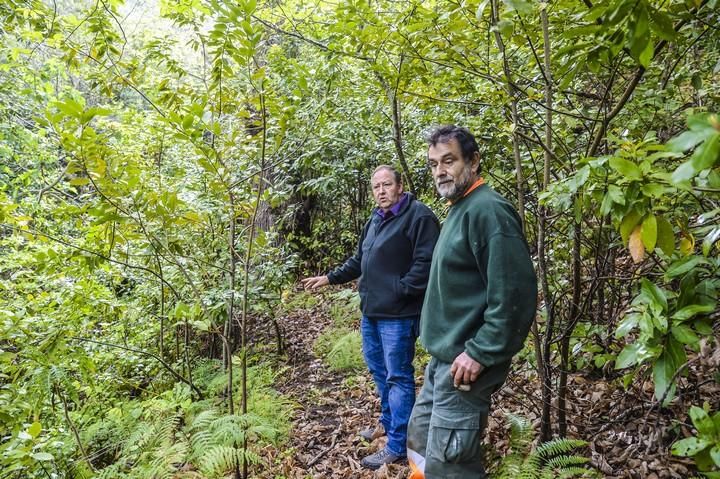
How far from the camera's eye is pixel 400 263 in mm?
3584

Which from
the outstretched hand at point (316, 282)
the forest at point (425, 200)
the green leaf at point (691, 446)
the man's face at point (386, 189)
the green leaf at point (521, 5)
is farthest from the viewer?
the outstretched hand at point (316, 282)

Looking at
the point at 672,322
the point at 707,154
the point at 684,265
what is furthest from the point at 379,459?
the point at 707,154

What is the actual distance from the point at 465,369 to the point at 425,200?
3.65 metres

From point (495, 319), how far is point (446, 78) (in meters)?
2.13

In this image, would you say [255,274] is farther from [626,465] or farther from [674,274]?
[674,274]

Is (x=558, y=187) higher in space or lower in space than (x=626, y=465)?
higher

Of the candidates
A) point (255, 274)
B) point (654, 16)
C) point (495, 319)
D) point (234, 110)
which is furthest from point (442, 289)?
point (255, 274)

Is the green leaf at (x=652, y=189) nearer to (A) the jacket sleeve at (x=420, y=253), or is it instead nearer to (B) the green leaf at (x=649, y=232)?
(B) the green leaf at (x=649, y=232)

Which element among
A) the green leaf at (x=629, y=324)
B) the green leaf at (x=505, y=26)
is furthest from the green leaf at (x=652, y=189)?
the green leaf at (x=505, y=26)

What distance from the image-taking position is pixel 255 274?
5.89 meters

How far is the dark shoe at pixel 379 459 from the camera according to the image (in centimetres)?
358

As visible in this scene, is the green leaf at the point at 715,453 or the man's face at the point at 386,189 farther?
the man's face at the point at 386,189

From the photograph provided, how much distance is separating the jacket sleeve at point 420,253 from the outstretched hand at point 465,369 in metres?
1.16

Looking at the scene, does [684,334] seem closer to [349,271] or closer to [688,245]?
[688,245]
